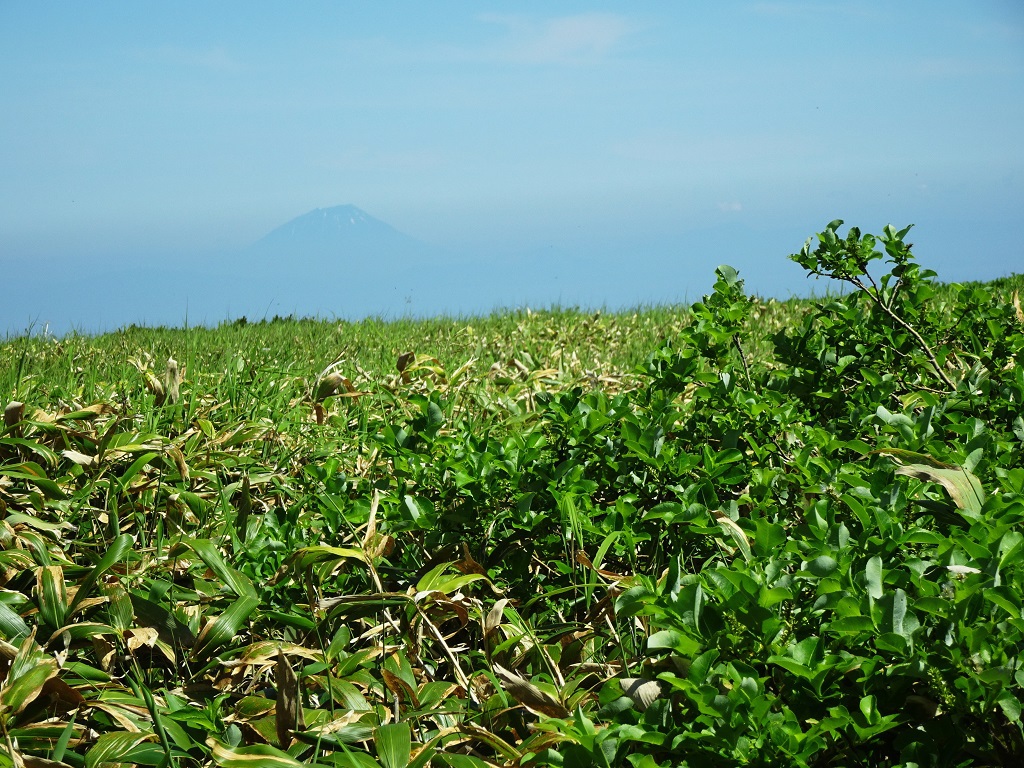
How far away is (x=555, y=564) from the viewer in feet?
8.80

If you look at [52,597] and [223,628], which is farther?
[52,597]

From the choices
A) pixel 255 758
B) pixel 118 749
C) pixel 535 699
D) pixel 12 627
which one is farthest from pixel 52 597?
pixel 535 699

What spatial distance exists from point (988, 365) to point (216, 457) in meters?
2.87

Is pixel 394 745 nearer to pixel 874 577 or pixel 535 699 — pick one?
pixel 535 699

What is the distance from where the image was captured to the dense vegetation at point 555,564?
5.40 ft

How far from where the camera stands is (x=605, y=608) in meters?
2.36

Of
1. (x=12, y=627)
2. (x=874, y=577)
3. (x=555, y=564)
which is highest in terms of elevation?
(x=874, y=577)

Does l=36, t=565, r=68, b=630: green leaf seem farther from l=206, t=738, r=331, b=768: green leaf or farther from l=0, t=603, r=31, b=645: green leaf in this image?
l=206, t=738, r=331, b=768: green leaf

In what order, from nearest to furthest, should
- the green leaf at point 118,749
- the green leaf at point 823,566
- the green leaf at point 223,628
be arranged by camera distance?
the green leaf at point 823,566
the green leaf at point 118,749
the green leaf at point 223,628

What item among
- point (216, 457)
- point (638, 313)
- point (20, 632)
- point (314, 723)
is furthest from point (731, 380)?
point (638, 313)

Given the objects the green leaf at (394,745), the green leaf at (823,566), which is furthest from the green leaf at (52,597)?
the green leaf at (823,566)

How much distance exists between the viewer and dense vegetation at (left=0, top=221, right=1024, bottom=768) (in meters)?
1.64

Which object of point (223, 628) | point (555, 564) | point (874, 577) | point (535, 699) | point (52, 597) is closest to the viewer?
point (874, 577)

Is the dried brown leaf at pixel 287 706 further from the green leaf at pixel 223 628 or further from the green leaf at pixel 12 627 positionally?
the green leaf at pixel 12 627
